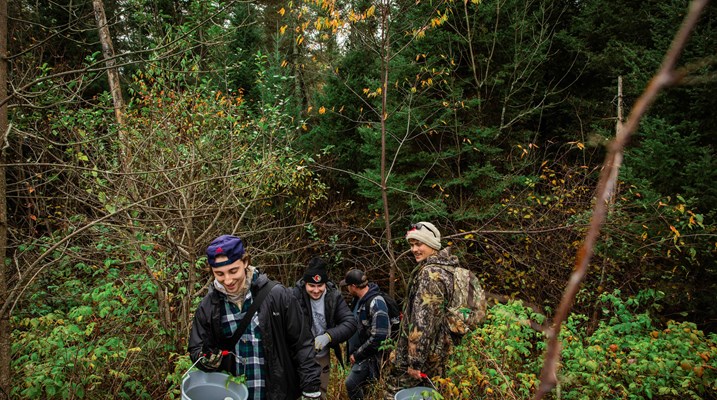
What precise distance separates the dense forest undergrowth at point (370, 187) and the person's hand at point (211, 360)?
1.11 meters

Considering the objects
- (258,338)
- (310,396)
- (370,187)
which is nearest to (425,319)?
(310,396)

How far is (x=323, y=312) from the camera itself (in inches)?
179

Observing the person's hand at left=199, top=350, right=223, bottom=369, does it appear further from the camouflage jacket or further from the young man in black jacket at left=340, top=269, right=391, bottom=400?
the young man in black jacket at left=340, top=269, right=391, bottom=400

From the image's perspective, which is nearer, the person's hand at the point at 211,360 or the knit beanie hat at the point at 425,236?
the person's hand at the point at 211,360

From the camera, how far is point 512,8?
11125mm

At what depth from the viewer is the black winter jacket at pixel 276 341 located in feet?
9.46

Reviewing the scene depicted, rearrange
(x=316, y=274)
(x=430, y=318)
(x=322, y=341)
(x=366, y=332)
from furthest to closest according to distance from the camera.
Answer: (x=366, y=332) → (x=316, y=274) → (x=322, y=341) → (x=430, y=318)

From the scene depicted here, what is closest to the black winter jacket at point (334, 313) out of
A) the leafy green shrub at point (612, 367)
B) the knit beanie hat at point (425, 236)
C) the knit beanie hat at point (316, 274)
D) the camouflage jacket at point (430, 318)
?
the knit beanie hat at point (316, 274)

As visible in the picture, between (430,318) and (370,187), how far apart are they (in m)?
7.02

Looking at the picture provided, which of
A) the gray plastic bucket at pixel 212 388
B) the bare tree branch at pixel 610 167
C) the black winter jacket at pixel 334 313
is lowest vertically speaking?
the black winter jacket at pixel 334 313

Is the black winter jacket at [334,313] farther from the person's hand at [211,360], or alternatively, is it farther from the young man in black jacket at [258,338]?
the person's hand at [211,360]

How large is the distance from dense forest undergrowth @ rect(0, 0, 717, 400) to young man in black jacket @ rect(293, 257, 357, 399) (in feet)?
3.75

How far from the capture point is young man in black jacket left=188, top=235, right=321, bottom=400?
2881 millimetres

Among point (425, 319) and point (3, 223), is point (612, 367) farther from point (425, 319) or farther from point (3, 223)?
point (3, 223)
